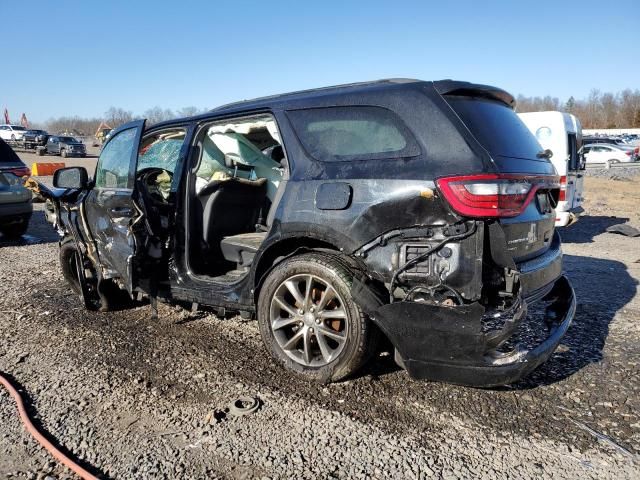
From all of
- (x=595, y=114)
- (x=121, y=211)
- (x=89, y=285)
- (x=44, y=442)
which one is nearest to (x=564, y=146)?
(x=121, y=211)

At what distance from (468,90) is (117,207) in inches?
110

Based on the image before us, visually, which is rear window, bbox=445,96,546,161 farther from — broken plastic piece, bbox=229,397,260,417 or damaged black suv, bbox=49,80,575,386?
broken plastic piece, bbox=229,397,260,417

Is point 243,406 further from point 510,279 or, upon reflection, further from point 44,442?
point 510,279

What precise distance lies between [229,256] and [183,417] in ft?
5.22

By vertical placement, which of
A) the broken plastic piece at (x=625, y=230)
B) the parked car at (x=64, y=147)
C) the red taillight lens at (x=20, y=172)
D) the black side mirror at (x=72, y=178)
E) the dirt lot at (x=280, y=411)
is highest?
the parked car at (x=64, y=147)

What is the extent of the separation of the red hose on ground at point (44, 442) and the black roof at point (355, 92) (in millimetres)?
2282

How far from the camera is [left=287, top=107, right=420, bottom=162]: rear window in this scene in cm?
286

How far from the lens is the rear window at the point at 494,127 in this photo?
9.11 feet

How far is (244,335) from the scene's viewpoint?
4082 millimetres

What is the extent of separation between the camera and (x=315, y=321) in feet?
10.2

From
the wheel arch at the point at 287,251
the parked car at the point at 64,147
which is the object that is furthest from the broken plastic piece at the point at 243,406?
the parked car at the point at 64,147

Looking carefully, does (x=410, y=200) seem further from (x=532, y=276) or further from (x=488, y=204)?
(x=532, y=276)

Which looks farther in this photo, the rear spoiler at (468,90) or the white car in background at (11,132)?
the white car in background at (11,132)

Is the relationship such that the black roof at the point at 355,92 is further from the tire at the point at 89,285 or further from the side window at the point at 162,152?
the tire at the point at 89,285
